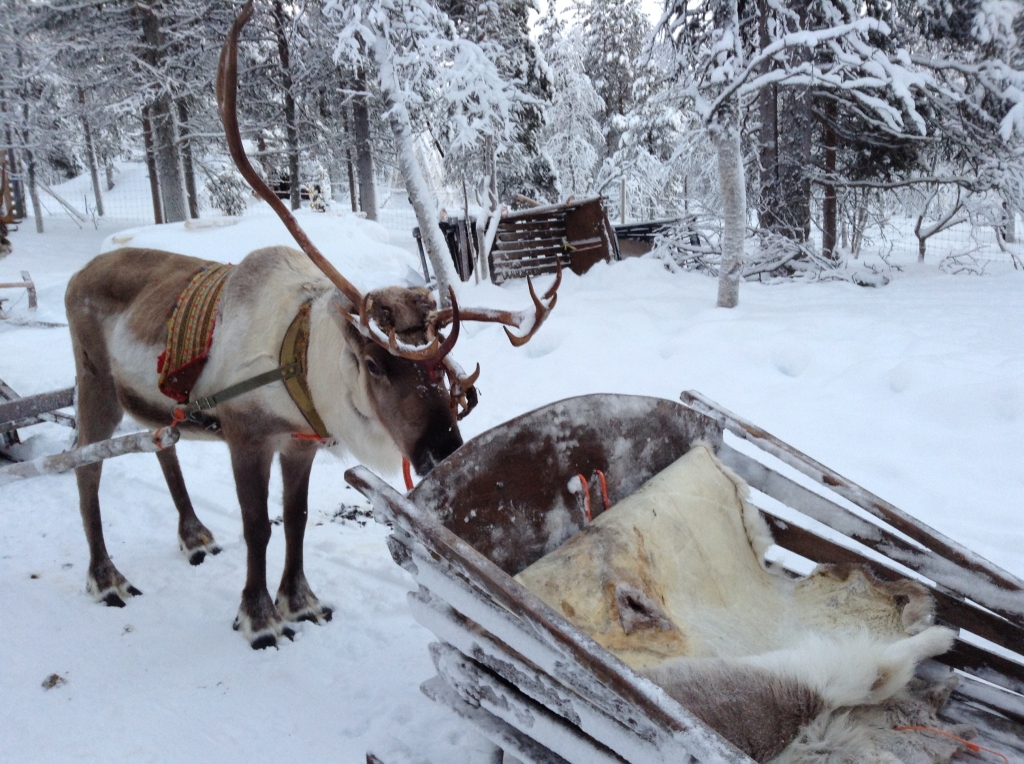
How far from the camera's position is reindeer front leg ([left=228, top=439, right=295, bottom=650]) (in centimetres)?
299

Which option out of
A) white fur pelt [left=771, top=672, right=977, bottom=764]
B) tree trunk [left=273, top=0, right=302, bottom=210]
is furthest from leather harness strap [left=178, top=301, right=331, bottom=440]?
tree trunk [left=273, top=0, right=302, bottom=210]

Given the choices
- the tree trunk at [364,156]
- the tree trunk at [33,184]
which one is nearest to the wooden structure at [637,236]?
the tree trunk at [364,156]

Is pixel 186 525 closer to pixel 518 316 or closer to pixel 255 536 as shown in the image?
pixel 255 536

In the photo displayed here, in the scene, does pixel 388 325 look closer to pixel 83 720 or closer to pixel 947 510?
pixel 83 720

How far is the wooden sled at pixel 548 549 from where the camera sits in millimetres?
1396

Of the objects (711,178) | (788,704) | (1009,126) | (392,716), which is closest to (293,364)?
(392,716)

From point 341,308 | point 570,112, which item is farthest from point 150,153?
point 341,308

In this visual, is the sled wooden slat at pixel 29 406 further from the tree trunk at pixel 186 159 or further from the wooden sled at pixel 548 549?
the tree trunk at pixel 186 159

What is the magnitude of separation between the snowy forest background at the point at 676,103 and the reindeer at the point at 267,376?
487 cm

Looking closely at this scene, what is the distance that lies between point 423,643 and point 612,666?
72.5 inches

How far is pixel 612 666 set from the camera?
1355mm

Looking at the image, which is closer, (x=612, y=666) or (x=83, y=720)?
(x=612, y=666)

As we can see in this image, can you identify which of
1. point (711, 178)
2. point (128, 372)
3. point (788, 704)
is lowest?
point (788, 704)

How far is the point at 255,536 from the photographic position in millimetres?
3068
